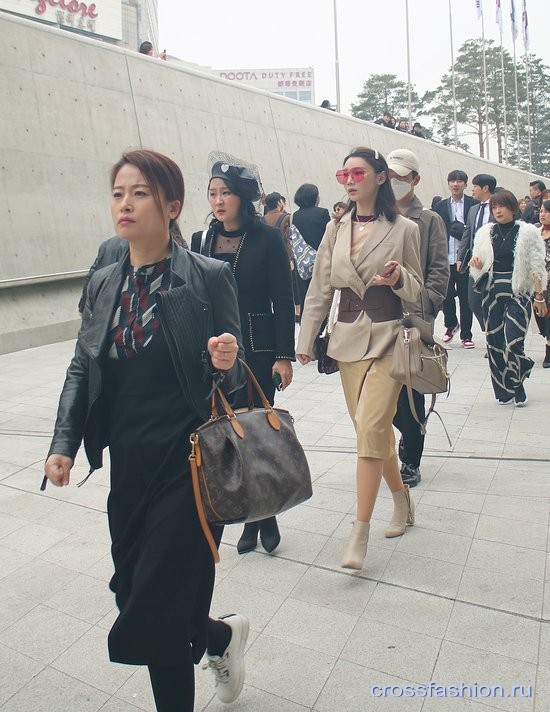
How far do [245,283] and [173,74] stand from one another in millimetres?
11262

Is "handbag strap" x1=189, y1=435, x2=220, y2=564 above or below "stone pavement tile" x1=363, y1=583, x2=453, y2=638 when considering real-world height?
above

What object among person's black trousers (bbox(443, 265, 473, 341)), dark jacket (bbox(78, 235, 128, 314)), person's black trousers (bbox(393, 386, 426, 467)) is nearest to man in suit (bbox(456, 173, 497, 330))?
person's black trousers (bbox(443, 265, 473, 341))

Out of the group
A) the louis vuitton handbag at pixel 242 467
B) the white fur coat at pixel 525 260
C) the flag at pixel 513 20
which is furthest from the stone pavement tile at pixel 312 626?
the flag at pixel 513 20

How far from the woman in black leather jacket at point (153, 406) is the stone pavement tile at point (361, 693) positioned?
1.45ft

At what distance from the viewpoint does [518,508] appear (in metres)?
4.12

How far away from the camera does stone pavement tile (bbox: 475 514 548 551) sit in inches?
144

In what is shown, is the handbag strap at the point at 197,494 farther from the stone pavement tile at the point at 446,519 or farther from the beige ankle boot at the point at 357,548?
the stone pavement tile at the point at 446,519

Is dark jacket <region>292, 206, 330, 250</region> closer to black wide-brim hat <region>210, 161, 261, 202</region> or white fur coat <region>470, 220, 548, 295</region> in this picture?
white fur coat <region>470, 220, 548, 295</region>

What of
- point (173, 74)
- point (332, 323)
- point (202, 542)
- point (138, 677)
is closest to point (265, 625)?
point (138, 677)

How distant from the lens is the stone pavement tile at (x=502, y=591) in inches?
120

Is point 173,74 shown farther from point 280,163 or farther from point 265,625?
point 265,625

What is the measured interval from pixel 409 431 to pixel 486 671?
203 centimetres

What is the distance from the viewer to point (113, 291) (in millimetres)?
2340

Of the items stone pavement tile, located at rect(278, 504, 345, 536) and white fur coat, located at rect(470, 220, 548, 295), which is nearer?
stone pavement tile, located at rect(278, 504, 345, 536)
